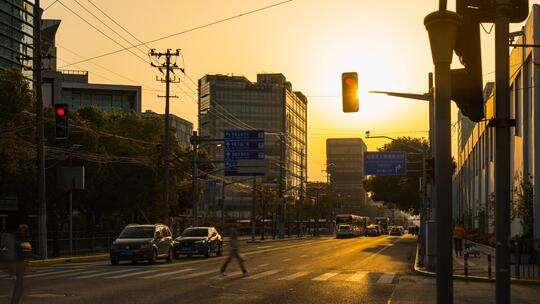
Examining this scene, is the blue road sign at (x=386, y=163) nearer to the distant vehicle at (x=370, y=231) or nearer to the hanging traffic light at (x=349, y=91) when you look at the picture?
the hanging traffic light at (x=349, y=91)

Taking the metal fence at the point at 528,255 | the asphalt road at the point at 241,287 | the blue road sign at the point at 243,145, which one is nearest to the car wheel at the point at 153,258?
the asphalt road at the point at 241,287

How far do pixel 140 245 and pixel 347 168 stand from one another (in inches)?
5873

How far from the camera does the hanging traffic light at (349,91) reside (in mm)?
18297

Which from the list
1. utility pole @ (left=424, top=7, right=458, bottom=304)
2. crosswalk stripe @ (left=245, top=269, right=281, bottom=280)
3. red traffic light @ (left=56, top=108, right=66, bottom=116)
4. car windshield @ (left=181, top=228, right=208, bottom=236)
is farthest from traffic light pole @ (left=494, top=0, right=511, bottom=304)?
car windshield @ (left=181, top=228, right=208, bottom=236)

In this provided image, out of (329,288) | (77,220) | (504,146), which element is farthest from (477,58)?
(77,220)

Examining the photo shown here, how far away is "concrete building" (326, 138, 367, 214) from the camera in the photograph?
166 meters

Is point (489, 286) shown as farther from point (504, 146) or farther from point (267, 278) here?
point (504, 146)

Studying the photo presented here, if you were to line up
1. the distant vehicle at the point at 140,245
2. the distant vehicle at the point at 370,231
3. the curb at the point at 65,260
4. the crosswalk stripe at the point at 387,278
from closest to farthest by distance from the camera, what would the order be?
the crosswalk stripe at the point at 387,278 → the distant vehicle at the point at 140,245 → the curb at the point at 65,260 → the distant vehicle at the point at 370,231

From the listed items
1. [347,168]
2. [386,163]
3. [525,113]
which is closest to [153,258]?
[525,113]

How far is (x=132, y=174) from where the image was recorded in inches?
1960

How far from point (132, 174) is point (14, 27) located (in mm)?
49320

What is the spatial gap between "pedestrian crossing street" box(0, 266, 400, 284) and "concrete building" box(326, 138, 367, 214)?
425ft

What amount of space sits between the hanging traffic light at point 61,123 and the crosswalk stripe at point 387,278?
43.3ft

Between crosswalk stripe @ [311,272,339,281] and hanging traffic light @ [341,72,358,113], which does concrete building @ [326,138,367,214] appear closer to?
crosswalk stripe @ [311,272,339,281]
